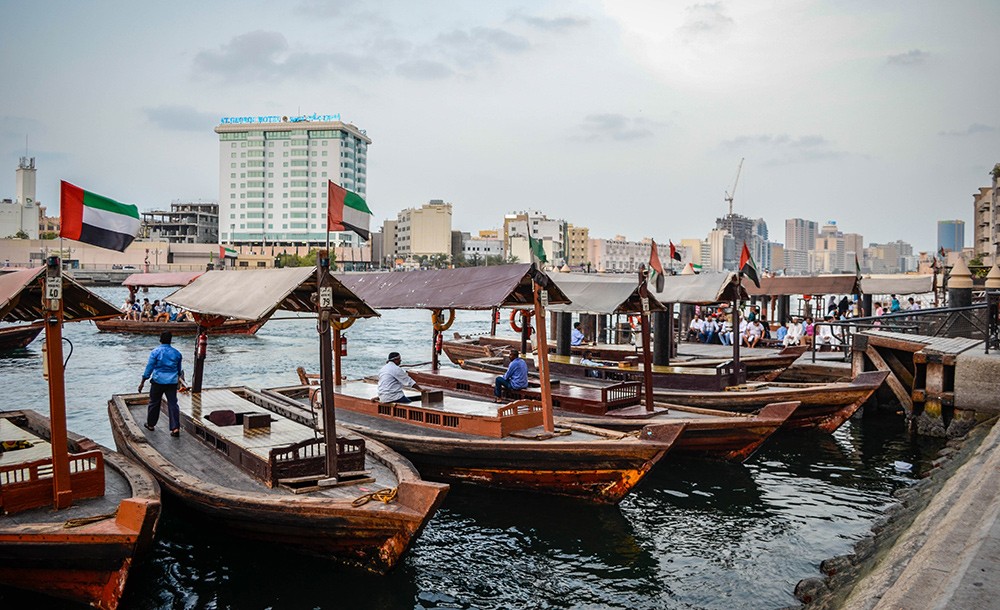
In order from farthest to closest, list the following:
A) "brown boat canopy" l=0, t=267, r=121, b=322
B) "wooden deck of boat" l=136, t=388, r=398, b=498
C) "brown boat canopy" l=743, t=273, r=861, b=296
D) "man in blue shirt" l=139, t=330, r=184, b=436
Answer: "brown boat canopy" l=743, t=273, r=861, b=296
"man in blue shirt" l=139, t=330, r=184, b=436
"wooden deck of boat" l=136, t=388, r=398, b=498
"brown boat canopy" l=0, t=267, r=121, b=322

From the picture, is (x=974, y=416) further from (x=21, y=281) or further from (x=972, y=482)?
(x=21, y=281)

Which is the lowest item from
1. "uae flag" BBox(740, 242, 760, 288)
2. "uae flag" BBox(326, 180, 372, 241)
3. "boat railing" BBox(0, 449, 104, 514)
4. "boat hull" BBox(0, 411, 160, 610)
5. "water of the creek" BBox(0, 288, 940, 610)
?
"water of the creek" BBox(0, 288, 940, 610)

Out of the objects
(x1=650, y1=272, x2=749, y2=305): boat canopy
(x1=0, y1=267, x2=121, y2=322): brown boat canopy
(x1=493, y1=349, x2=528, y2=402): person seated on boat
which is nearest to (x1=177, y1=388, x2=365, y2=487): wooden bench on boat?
(x1=0, y1=267, x2=121, y2=322): brown boat canopy

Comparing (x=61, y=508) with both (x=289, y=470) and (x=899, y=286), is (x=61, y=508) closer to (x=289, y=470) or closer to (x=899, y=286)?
(x=289, y=470)

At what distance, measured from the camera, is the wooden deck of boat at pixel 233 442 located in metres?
9.21

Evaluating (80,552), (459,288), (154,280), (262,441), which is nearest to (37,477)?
(80,552)

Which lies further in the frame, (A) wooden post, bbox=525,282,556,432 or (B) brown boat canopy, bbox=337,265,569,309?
(B) brown boat canopy, bbox=337,265,569,309

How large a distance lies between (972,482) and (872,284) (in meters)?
23.0

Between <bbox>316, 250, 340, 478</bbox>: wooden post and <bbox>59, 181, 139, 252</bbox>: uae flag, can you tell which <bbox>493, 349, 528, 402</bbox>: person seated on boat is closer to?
<bbox>316, 250, 340, 478</bbox>: wooden post

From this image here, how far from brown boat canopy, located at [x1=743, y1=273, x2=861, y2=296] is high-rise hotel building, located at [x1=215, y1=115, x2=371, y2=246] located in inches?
3747

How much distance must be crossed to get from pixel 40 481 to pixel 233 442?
2548mm

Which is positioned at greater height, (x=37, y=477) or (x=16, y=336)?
(x=16, y=336)

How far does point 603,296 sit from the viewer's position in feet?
52.7

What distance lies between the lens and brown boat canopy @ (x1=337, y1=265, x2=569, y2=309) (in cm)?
1252
